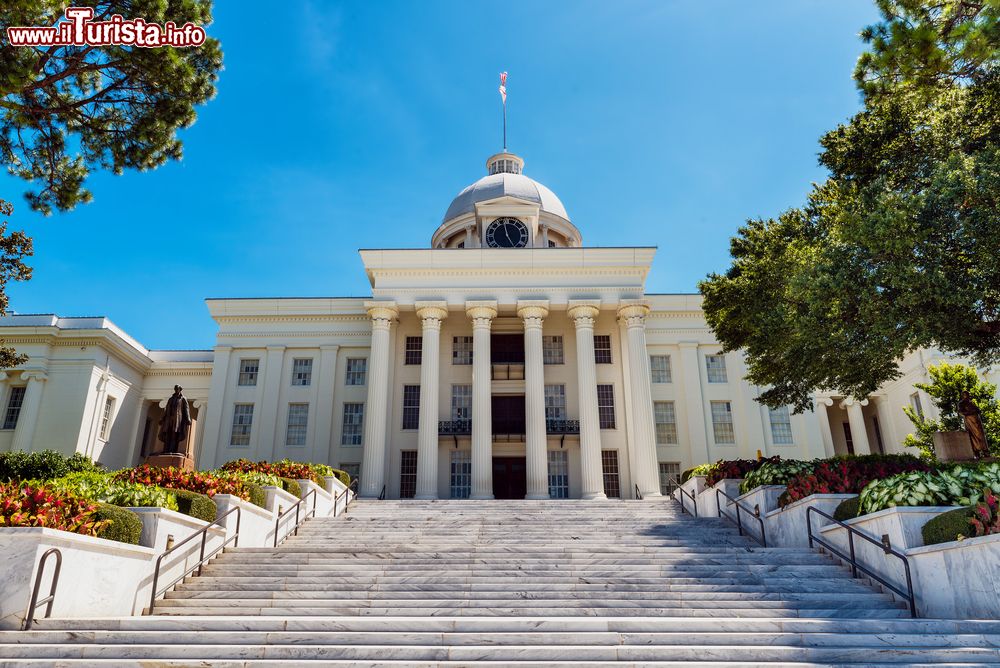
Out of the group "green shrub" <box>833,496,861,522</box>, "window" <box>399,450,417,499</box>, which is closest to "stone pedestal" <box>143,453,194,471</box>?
"green shrub" <box>833,496,861,522</box>

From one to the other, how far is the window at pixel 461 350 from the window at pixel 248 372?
9.71 m

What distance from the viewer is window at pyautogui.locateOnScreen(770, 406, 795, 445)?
3097 cm

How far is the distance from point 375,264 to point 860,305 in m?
20.6

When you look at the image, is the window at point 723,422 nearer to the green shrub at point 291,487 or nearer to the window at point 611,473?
the window at point 611,473

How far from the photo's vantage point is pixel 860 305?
1406 centimetres

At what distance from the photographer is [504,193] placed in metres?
36.9

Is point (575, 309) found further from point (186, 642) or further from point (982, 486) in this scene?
point (186, 642)

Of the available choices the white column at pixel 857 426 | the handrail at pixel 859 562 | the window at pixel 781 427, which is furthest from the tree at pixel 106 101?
the white column at pixel 857 426

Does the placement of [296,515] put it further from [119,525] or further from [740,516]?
[740,516]

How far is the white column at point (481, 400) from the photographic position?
2644cm

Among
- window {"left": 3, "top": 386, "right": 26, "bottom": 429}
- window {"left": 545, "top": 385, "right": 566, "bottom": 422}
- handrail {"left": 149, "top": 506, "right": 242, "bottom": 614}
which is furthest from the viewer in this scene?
window {"left": 3, "top": 386, "right": 26, "bottom": 429}

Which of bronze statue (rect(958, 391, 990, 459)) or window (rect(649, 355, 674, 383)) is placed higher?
window (rect(649, 355, 674, 383))

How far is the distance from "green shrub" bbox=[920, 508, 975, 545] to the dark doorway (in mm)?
21089

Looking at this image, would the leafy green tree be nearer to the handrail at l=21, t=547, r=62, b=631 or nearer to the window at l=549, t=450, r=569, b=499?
the window at l=549, t=450, r=569, b=499
